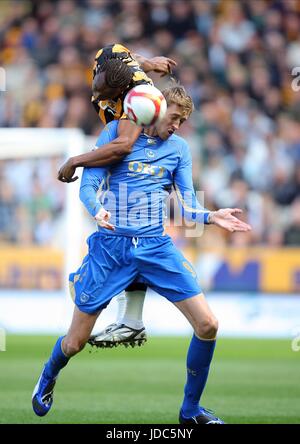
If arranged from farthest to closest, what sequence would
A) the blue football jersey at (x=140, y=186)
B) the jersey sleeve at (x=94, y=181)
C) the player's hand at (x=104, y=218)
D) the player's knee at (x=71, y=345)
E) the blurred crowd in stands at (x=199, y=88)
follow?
the blurred crowd in stands at (x=199, y=88) < the blue football jersey at (x=140, y=186) < the player's knee at (x=71, y=345) < the jersey sleeve at (x=94, y=181) < the player's hand at (x=104, y=218)

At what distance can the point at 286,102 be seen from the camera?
17.8 metres

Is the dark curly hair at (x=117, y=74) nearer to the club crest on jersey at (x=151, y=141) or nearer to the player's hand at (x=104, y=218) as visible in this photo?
the club crest on jersey at (x=151, y=141)

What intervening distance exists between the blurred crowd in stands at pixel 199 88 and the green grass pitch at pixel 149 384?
9.32ft

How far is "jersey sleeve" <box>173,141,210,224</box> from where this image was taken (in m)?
7.00

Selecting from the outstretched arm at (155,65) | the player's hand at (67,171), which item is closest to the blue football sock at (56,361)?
the player's hand at (67,171)

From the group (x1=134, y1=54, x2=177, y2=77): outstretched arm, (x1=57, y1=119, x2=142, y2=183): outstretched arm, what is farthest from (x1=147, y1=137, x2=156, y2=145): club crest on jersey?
(x1=134, y1=54, x2=177, y2=77): outstretched arm

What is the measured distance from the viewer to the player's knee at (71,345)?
6781 millimetres

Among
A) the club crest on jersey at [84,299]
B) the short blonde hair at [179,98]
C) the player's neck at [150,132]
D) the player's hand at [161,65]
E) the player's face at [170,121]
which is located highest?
the player's hand at [161,65]

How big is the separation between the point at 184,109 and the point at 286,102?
36.9 ft

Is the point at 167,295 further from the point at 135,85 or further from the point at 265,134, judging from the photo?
the point at 265,134

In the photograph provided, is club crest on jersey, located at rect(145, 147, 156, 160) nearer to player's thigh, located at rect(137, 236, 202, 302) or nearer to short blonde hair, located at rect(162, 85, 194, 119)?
short blonde hair, located at rect(162, 85, 194, 119)

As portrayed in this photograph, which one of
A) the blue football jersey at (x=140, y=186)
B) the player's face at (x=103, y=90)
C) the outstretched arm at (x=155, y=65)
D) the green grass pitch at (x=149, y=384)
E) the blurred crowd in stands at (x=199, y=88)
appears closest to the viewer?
the blue football jersey at (x=140, y=186)

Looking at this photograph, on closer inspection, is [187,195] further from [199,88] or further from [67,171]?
[199,88]

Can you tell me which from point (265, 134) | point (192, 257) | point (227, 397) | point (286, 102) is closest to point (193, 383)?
point (227, 397)
